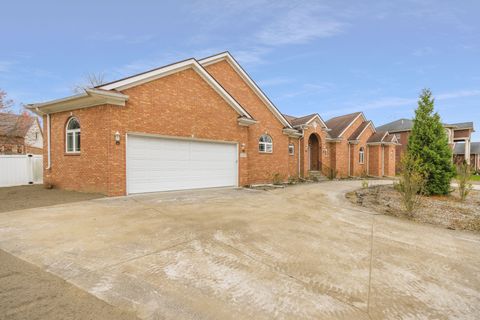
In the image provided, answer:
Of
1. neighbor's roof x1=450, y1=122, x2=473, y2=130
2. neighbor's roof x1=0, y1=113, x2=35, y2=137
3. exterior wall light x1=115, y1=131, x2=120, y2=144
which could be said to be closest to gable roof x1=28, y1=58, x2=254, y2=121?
exterior wall light x1=115, y1=131, x2=120, y2=144

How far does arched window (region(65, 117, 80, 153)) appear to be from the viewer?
31.6 feet

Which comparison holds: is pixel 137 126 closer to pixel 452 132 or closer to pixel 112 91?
pixel 112 91

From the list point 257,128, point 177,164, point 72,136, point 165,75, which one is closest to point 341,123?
point 257,128

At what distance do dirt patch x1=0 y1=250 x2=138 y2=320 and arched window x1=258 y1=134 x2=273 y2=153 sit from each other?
41.0 ft

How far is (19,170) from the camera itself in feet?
41.4

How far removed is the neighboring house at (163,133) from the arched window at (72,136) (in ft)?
0.14

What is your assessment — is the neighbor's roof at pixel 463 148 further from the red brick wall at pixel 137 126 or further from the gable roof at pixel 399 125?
the red brick wall at pixel 137 126

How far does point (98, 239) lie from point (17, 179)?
41.2 feet

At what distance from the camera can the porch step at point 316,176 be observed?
18.3 meters

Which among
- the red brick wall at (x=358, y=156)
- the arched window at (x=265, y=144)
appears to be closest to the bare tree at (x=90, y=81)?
the arched window at (x=265, y=144)

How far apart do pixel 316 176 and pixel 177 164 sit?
483 inches

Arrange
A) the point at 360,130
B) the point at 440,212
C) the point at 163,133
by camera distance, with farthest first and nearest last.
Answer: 1. the point at 360,130
2. the point at 163,133
3. the point at 440,212

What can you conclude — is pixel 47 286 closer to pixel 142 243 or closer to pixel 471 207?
pixel 142 243

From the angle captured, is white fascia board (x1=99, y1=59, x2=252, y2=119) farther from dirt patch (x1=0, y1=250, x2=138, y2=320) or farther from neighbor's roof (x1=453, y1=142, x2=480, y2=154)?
neighbor's roof (x1=453, y1=142, x2=480, y2=154)
